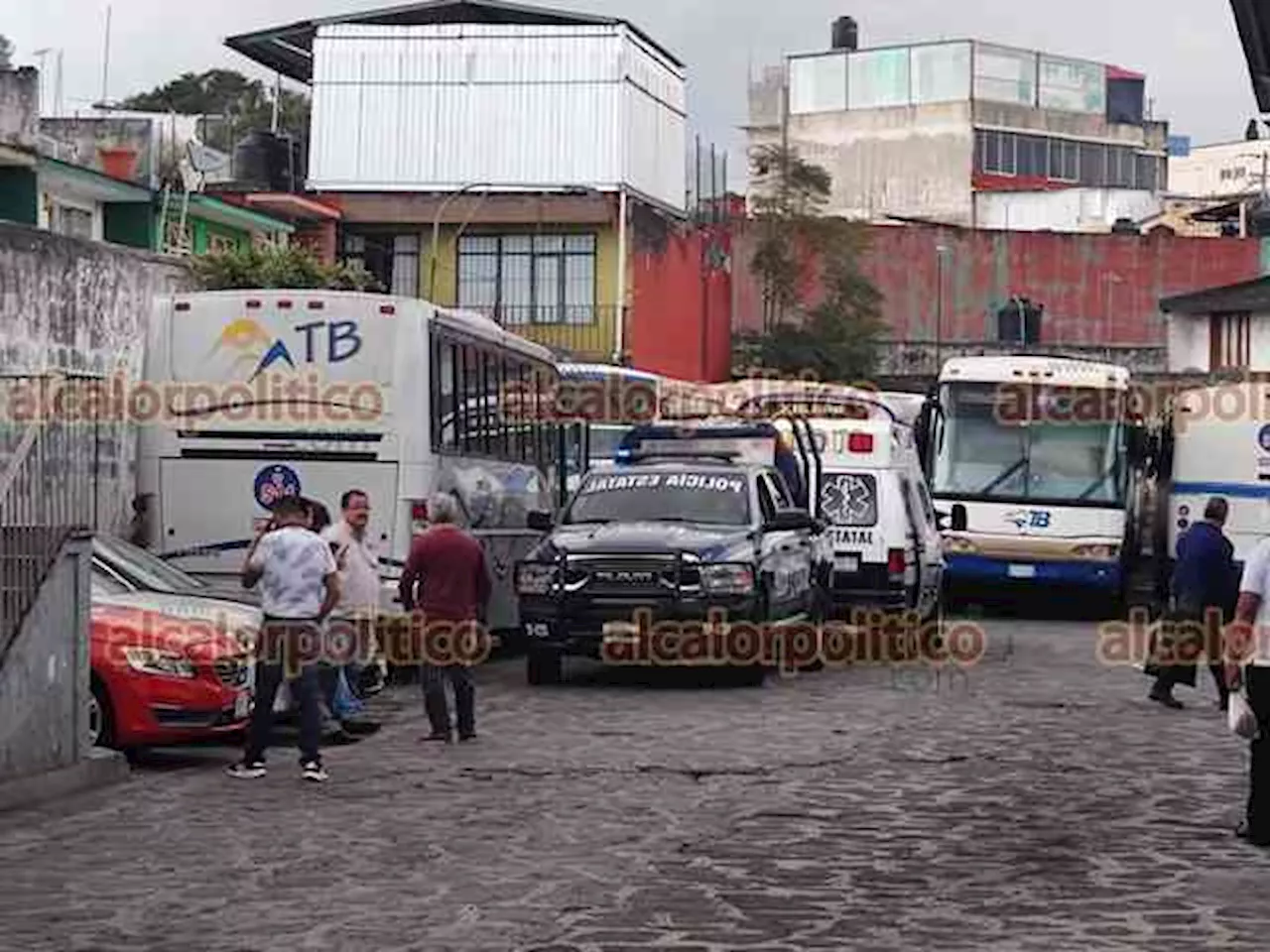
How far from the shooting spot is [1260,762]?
1247 centimetres

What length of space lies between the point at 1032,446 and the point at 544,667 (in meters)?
12.9

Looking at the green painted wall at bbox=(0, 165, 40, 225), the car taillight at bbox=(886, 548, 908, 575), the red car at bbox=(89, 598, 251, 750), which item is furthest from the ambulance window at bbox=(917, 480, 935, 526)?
the green painted wall at bbox=(0, 165, 40, 225)

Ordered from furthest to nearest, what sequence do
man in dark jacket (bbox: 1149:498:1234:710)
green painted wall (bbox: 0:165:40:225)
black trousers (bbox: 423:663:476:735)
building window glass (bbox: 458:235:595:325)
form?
building window glass (bbox: 458:235:595:325)
green painted wall (bbox: 0:165:40:225)
man in dark jacket (bbox: 1149:498:1234:710)
black trousers (bbox: 423:663:476:735)

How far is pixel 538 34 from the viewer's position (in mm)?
52750

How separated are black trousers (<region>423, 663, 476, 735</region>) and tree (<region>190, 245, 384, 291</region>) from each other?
50.8 feet

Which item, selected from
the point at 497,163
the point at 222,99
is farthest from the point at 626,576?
the point at 222,99

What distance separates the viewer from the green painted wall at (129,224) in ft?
127

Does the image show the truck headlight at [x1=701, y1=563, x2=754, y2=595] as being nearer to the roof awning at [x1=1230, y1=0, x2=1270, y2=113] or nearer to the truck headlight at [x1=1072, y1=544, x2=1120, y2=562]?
the roof awning at [x1=1230, y1=0, x2=1270, y2=113]

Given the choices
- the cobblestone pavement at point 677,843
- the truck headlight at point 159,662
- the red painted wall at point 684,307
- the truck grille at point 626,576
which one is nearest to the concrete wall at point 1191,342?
the red painted wall at point 684,307

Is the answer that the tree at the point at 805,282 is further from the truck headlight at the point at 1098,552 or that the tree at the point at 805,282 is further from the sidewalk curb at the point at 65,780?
the sidewalk curb at the point at 65,780

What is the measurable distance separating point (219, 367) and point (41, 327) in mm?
3224

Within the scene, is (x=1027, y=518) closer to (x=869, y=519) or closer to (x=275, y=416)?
(x=869, y=519)

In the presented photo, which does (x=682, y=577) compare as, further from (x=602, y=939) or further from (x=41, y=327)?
(x=602, y=939)

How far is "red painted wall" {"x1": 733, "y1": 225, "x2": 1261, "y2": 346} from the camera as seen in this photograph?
66500 mm
